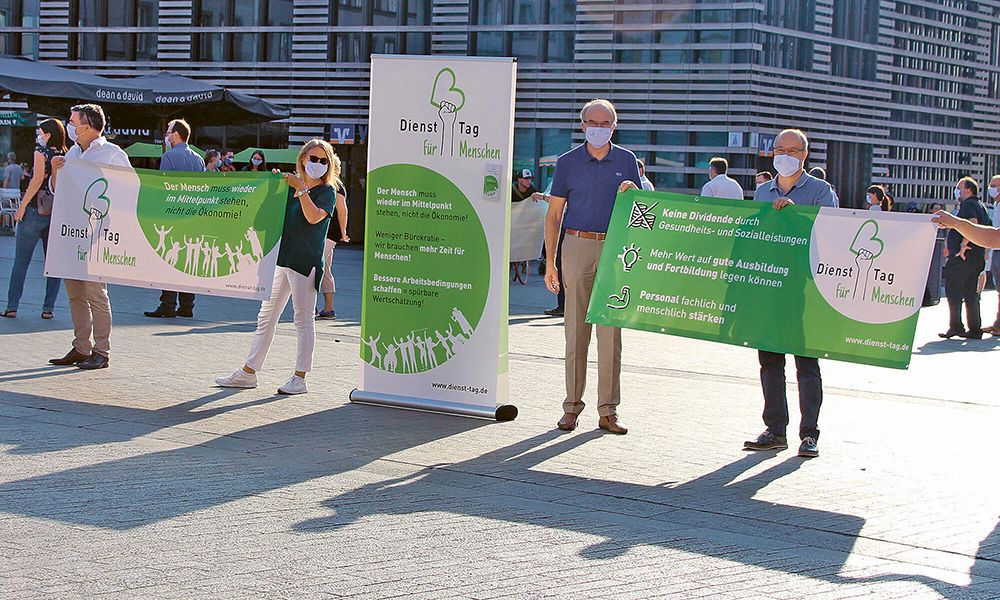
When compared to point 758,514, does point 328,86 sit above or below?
above

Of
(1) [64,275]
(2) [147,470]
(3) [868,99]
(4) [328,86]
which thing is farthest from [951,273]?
(4) [328,86]

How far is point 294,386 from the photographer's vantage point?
1029 cm

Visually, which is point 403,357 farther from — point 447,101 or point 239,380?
point 447,101

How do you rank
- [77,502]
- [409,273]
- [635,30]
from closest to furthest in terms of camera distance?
[77,502]
[409,273]
[635,30]

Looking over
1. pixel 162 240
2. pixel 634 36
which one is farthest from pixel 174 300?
pixel 634 36

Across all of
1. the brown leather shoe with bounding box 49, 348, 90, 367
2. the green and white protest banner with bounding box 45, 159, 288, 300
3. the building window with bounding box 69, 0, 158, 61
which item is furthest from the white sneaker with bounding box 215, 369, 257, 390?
the building window with bounding box 69, 0, 158, 61

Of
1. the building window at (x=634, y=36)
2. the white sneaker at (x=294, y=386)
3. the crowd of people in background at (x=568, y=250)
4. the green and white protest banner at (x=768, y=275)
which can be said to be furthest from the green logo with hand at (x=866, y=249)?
the building window at (x=634, y=36)

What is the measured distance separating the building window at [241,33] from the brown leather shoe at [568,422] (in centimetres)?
2765

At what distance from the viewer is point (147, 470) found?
7.34 metres

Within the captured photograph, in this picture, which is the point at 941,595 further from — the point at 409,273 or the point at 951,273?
the point at 951,273

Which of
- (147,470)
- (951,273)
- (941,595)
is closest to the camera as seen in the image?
(941,595)

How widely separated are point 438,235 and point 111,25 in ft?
99.3

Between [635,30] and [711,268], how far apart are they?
22338 mm

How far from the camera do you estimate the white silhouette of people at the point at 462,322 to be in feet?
31.3
